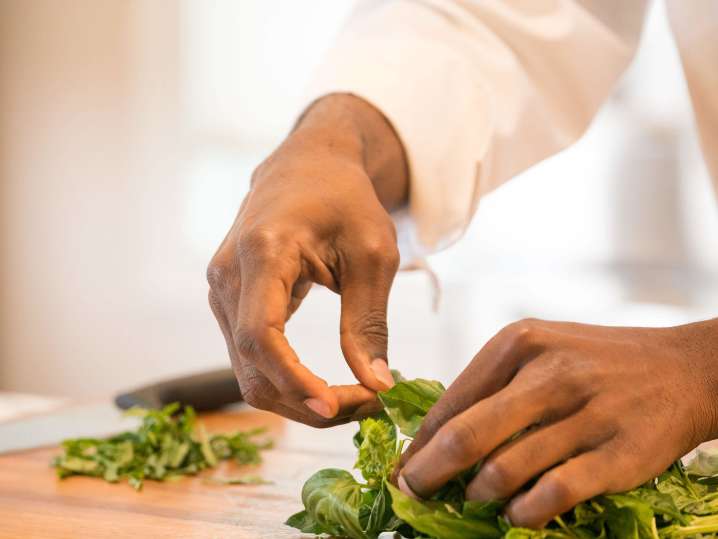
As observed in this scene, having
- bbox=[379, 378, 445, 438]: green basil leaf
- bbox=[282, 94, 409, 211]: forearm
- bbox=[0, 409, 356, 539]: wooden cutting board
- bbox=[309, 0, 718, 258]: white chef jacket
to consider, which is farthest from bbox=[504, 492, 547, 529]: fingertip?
bbox=[309, 0, 718, 258]: white chef jacket

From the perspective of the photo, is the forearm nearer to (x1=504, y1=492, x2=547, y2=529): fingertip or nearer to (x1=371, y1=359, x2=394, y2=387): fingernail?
(x1=371, y1=359, x2=394, y2=387): fingernail

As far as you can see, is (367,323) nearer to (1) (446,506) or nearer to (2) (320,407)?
(2) (320,407)

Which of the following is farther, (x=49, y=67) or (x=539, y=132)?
(x=49, y=67)

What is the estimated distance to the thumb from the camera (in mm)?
867

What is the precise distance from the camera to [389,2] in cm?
143

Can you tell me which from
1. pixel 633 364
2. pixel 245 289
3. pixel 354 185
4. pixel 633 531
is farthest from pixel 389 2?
pixel 633 531

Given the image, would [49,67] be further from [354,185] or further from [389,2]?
[354,185]

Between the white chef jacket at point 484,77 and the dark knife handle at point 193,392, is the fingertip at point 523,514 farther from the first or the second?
the dark knife handle at point 193,392

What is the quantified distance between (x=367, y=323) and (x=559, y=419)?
236 mm

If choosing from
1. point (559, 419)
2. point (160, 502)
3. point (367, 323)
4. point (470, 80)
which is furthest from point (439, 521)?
point (470, 80)

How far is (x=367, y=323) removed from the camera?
896 millimetres

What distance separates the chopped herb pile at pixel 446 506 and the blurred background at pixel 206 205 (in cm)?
189

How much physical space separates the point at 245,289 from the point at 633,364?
0.35m

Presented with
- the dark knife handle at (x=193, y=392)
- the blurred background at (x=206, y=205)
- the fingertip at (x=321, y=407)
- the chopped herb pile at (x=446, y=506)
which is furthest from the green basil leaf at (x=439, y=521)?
the blurred background at (x=206, y=205)
